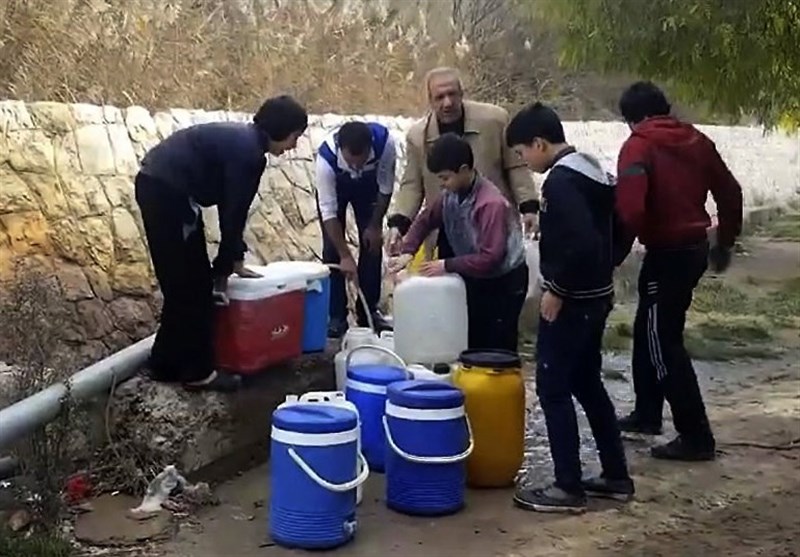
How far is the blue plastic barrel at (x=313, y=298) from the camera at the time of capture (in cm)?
584

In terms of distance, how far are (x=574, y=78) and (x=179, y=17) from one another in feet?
34.9

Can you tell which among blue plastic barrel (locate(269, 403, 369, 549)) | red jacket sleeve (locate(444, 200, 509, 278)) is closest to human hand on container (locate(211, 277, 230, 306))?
blue plastic barrel (locate(269, 403, 369, 549))

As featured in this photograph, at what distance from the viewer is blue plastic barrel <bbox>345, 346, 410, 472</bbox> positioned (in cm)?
540

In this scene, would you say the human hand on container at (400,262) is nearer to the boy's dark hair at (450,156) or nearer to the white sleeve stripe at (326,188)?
the white sleeve stripe at (326,188)

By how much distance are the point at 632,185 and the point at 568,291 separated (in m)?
0.82

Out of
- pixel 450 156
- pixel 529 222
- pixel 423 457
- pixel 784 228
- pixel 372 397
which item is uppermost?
pixel 450 156

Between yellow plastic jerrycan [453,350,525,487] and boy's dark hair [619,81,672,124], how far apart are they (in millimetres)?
1339

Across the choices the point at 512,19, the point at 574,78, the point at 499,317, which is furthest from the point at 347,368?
the point at 574,78

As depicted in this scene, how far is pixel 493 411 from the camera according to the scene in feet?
17.3

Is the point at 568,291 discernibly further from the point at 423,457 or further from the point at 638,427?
the point at 638,427

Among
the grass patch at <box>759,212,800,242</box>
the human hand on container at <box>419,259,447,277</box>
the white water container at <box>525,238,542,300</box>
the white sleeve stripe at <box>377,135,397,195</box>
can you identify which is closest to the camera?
the human hand on container at <box>419,259,447,277</box>

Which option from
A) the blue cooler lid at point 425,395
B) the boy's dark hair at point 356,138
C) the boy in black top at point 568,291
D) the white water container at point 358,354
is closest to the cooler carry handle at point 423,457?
the blue cooler lid at point 425,395

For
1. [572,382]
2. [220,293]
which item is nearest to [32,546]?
[220,293]

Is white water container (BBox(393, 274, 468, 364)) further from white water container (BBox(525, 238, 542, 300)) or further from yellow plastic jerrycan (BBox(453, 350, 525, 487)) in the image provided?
white water container (BBox(525, 238, 542, 300))
